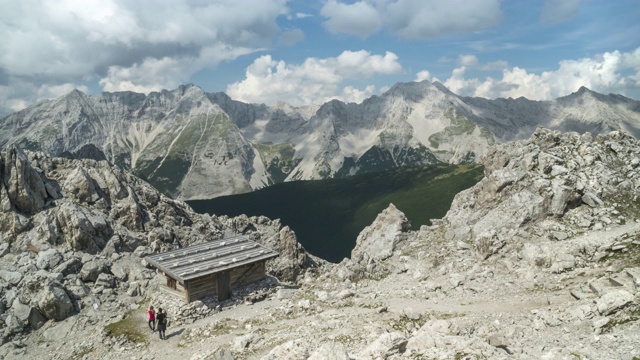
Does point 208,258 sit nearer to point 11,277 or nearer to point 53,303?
point 53,303

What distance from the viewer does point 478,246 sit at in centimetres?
3766

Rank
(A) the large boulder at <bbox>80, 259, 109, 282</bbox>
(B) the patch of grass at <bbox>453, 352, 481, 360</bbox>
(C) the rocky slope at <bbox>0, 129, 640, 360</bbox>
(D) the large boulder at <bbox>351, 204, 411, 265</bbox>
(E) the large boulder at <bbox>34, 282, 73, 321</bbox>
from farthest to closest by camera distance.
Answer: (D) the large boulder at <bbox>351, 204, 411, 265</bbox>, (A) the large boulder at <bbox>80, 259, 109, 282</bbox>, (E) the large boulder at <bbox>34, 282, 73, 321</bbox>, (C) the rocky slope at <bbox>0, 129, 640, 360</bbox>, (B) the patch of grass at <bbox>453, 352, 481, 360</bbox>

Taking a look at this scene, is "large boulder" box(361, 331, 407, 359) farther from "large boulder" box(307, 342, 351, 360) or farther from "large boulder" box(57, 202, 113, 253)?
"large boulder" box(57, 202, 113, 253)

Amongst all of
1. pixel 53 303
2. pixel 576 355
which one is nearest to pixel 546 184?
pixel 576 355

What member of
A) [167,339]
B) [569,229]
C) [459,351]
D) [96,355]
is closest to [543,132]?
[569,229]

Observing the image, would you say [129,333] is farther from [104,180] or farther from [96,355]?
[104,180]

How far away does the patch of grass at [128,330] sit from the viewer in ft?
98.4

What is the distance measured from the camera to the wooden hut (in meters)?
33.9

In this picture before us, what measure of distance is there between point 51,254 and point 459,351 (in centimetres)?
4046

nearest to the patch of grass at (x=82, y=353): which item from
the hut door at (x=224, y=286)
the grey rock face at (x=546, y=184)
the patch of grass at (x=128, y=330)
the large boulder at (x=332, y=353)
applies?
the patch of grass at (x=128, y=330)

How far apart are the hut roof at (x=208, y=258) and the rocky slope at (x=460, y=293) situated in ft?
8.57

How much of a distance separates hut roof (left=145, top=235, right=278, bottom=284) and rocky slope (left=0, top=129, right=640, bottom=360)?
103 inches

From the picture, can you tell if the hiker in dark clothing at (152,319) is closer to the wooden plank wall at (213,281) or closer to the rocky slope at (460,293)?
the rocky slope at (460,293)

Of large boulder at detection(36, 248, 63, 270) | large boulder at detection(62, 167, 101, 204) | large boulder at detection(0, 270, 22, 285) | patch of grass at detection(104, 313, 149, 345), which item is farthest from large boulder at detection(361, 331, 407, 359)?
large boulder at detection(62, 167, 101, 204)
